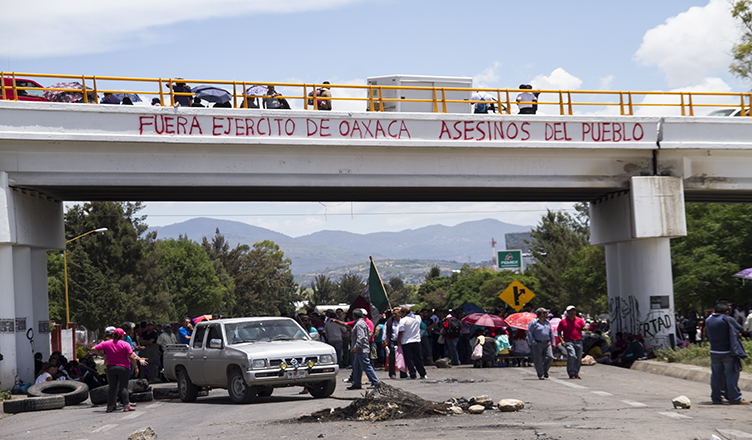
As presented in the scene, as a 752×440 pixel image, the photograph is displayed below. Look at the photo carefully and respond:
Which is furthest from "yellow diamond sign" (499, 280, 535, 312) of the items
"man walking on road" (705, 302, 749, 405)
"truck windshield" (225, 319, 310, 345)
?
"man walking on road" (705, 302, 749, 405)

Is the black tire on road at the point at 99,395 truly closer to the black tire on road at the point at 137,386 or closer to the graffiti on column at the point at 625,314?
the black tire on road at the point at 137,386

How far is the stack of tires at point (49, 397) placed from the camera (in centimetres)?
1597

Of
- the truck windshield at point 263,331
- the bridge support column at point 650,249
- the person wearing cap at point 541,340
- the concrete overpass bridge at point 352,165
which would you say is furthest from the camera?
the bridge support column at point 650,249

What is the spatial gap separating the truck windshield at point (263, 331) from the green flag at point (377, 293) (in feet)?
13.8

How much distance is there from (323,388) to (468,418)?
176 inches

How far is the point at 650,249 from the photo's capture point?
23766 millimetres

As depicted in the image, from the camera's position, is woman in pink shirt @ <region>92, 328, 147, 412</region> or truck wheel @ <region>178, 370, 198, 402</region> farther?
truck wheel @ <region>178, 370, 198, 402</region>

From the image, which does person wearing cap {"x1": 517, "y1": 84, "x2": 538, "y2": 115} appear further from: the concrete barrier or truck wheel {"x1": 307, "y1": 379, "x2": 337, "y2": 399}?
truck wheel {"x1": 307, "y1": 379, "x2": 337, "y2": 399}

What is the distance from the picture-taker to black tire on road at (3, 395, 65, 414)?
1593 centimetres

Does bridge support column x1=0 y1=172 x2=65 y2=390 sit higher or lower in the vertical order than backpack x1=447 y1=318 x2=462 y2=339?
higher

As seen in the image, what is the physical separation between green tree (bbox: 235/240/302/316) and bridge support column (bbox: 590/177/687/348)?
280ft

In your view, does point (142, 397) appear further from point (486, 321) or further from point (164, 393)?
point (486, 321)

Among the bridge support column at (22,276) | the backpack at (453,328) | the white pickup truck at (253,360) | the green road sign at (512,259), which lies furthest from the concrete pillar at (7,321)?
the green road sign at (512,259)

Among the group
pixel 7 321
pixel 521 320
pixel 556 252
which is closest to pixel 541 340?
pixel 521 320
